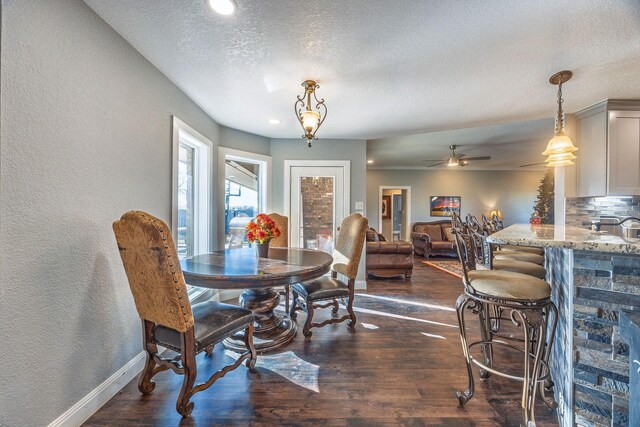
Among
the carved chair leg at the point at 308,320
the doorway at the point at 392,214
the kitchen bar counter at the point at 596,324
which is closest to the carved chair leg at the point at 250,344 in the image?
the carved chair leg at the point at 308,320

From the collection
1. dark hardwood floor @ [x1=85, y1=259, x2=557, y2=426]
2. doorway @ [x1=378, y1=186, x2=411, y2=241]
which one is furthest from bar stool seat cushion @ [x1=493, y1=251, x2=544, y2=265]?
doorway @ [x1=378, y1=186, x2=411, y2=241]

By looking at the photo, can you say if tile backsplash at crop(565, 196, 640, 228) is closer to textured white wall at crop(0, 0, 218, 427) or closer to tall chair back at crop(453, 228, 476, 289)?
tall chair back at crop(453, 228, 476, 289)

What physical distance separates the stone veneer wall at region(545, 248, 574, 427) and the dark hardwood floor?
18 centimetres

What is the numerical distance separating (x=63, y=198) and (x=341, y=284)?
2213 mm

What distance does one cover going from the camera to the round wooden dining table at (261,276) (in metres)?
1.76

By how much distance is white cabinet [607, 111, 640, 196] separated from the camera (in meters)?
2.88

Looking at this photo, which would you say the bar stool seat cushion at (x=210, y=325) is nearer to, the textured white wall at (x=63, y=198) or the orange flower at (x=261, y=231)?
the textured white wall at (x=63, y=198)

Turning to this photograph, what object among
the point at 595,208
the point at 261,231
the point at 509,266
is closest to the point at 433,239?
the point at 595,208

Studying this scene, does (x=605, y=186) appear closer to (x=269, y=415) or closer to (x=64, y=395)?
(x=269, y=415)

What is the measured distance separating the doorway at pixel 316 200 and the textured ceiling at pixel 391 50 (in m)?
1.23

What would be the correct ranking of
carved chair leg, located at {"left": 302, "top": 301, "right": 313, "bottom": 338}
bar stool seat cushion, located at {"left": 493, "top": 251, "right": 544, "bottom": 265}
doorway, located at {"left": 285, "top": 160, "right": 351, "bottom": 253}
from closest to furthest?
carved chair leg, located at {"left": 302, "top": 301, "right": 313, "bottom": 338}, bar stool seat cushion, located at {"left": 493, "top": 251, "right": 544, "bottom": 265}, doorway, located at {"left": 285, "top": 160, "right": 351, "bottom": 253}

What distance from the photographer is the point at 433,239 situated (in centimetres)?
688

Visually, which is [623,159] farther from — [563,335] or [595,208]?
[563,335]

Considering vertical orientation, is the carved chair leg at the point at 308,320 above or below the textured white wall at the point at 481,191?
below
